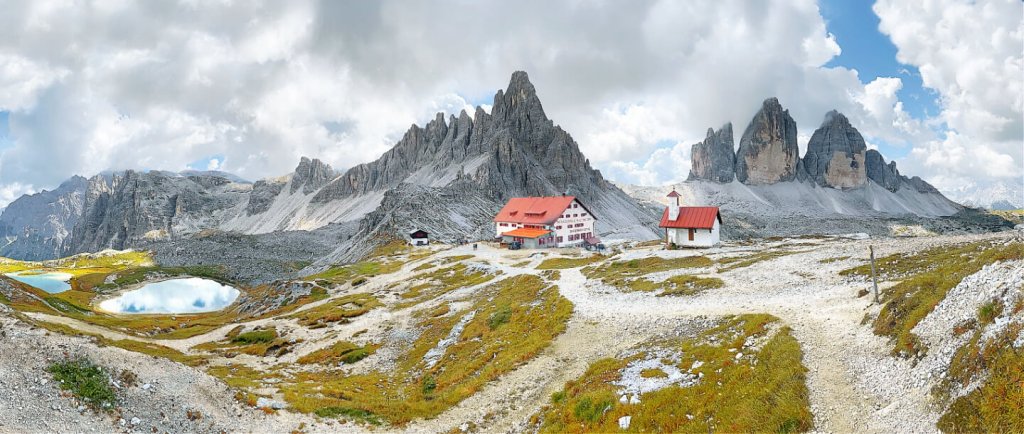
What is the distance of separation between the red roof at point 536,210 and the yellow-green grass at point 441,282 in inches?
1185

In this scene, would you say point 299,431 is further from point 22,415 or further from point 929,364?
point 929,364

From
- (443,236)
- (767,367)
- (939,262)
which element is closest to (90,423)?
(767,367)

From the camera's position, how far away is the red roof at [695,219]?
234 feet

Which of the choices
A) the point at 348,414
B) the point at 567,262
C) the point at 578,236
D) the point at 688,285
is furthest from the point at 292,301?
the point at 578,236

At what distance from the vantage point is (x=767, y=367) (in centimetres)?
1792

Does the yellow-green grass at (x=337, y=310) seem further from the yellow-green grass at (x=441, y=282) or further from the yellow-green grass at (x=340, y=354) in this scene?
the yellow-green grass at (x=340, y=354)

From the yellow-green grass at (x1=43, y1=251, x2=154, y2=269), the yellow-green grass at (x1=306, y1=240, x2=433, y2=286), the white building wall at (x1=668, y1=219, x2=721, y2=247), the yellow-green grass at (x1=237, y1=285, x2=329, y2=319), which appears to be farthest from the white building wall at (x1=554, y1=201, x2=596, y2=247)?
the yellow-green grass at (x1=43, y1=251, x2=154, y2=269)

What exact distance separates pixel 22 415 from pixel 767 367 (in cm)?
2777

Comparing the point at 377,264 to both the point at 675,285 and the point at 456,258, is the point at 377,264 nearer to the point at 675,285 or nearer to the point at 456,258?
the point at 456,258

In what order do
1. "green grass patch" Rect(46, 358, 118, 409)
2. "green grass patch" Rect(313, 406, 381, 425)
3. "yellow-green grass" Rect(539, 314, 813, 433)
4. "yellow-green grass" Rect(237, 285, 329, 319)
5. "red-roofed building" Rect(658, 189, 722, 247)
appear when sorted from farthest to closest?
"red-roofed building" Rect(658, 189, 722, 247) < "yellow-green grass" Rect(237, 285, 329, 319) < "green grass patch" Rect(313, 406, 381, 425) < "green grass patch" Rect(46, 358, 118, 409) < "yellow-green grass" Rect(539, 314, 813, 433)

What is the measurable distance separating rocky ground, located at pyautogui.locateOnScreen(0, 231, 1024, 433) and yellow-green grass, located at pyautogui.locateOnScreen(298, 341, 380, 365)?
1490cm

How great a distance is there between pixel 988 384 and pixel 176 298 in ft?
424

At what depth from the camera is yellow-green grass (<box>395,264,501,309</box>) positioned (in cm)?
6325

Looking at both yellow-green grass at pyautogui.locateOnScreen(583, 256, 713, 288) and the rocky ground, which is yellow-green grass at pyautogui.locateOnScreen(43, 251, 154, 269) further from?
the rocky ground
